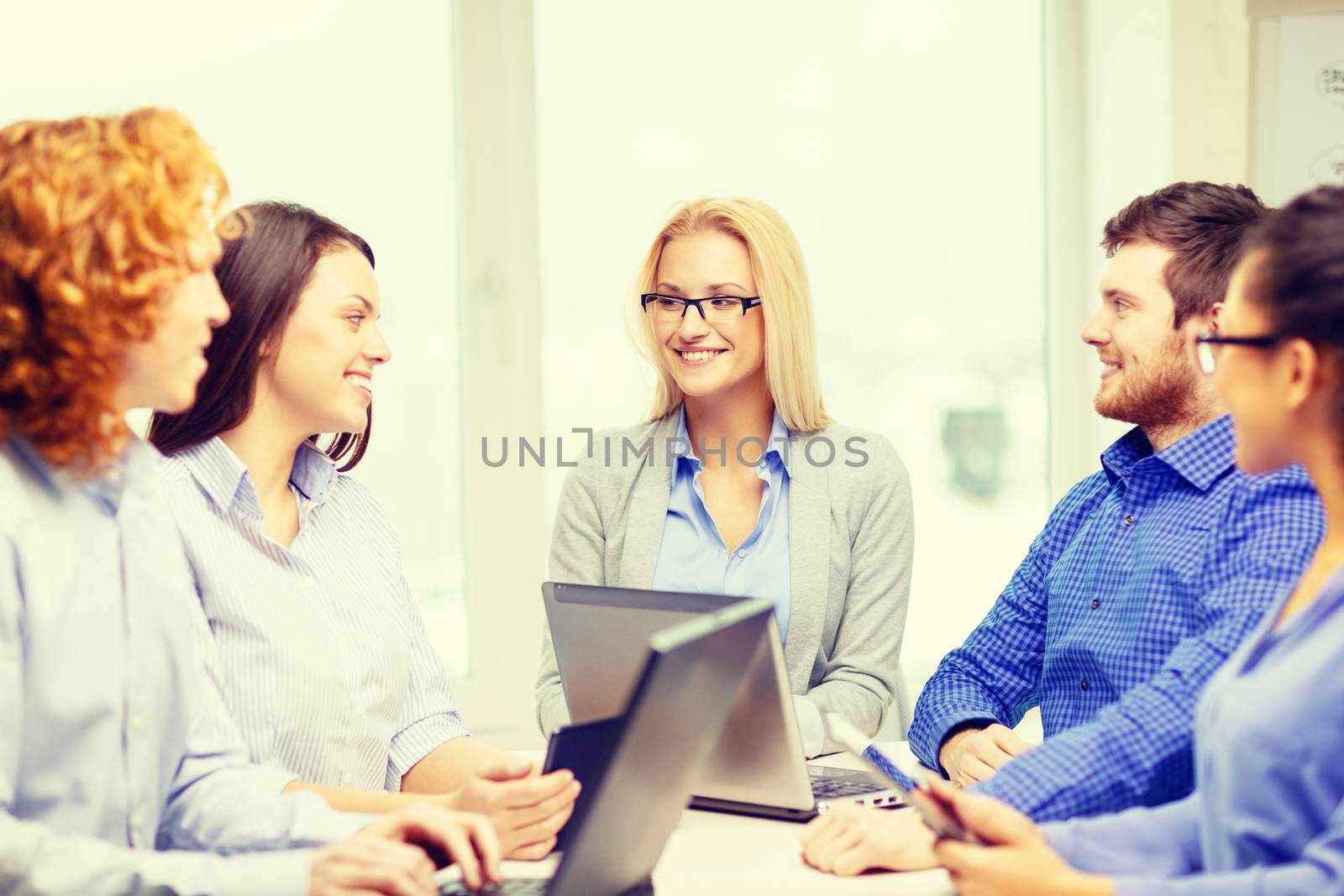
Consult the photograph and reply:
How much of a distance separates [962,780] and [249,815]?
3.43 ft

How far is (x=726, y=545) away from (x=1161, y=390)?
0.85m

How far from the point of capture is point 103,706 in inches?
51.8

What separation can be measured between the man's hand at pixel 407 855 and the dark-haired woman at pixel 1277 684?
487 mm

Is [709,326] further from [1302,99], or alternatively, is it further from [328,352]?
[1302,99]

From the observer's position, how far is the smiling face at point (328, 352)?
1864mm

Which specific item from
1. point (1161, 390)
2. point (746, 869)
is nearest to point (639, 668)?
point (746, 869)

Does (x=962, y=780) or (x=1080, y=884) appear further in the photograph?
(x=962, y=780)

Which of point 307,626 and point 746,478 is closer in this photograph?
point 307,626

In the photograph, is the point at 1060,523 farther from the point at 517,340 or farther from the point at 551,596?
the point at 517,340

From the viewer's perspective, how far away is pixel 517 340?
3.35 m

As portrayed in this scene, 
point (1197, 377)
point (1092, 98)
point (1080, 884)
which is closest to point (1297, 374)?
point (1080, 884)

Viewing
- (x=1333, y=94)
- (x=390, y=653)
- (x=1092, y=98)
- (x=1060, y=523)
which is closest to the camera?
(x=390, y=653)

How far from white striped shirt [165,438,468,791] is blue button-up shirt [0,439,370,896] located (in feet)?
0.77

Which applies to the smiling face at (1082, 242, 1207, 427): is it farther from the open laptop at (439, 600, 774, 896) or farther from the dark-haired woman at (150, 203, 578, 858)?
the dark-haired woman at (150, 203, 578, 858)
